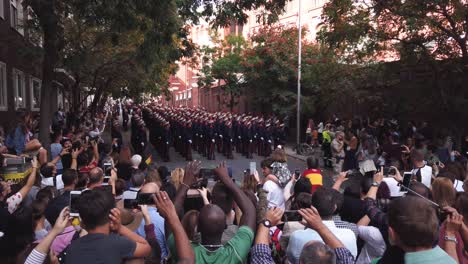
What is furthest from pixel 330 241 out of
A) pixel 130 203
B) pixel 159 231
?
pixel 130 203

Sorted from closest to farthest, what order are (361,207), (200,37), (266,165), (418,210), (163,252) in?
(418,210) → (163,252) → (361,207) → (266,165) → (200,37)

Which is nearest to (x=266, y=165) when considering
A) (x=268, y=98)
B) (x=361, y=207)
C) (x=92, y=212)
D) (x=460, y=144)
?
(x=361, y=207)

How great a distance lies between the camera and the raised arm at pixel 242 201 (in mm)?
3088

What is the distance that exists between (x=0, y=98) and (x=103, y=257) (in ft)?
51.1

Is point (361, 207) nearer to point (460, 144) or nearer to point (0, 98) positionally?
point (460, 144)

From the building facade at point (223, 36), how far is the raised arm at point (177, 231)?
10033 mm

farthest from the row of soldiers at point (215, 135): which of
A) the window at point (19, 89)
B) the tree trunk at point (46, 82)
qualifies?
the tree trunk at point (46, 82)

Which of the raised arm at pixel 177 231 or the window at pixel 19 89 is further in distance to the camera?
the window at pixel 19 89

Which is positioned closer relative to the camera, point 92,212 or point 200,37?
point 92,212

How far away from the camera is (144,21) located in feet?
37.6

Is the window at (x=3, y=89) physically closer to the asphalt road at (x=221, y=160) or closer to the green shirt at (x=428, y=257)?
the asphalt road at (x=221, y=160)

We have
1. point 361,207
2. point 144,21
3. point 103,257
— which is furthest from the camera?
point 144,21

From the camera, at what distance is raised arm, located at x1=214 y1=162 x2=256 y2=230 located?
3.09 m

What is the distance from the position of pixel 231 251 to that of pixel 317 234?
2.77ft
